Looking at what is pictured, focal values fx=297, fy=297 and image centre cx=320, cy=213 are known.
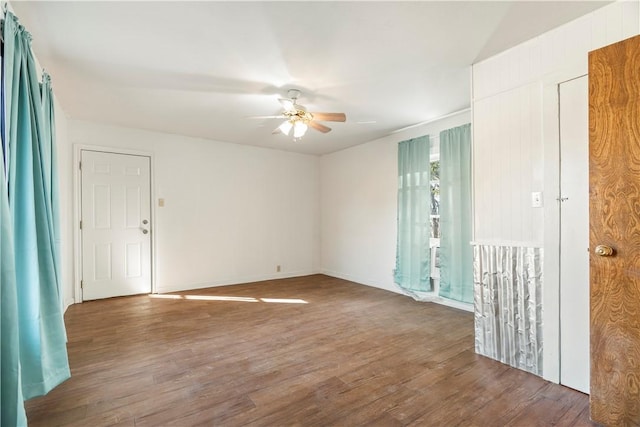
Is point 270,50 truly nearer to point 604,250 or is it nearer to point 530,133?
point 530,133

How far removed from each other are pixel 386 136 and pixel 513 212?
9.10ft

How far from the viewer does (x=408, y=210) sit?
430 cm

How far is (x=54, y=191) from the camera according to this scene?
2.45m

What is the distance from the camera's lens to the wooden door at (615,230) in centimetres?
155

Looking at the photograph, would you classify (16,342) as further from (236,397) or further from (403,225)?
(403,225)

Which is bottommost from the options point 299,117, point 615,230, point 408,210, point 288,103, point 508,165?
point 615,230

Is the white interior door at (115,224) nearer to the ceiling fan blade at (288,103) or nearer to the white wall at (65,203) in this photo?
the white wall at (65,203)

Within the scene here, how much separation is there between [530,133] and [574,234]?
31.0 inches

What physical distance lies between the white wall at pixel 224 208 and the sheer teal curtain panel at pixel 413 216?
221 cm

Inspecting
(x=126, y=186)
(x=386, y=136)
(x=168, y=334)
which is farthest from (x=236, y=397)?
(x=386, y=136)

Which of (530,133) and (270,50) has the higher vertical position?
(270,50)

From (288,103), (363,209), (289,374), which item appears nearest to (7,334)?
(289,374)

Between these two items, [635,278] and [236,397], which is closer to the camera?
[635,278]

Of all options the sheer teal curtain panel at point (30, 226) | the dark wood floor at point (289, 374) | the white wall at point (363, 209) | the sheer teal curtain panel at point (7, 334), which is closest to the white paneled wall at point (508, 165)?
the dark wood floor at point (289, 374)
